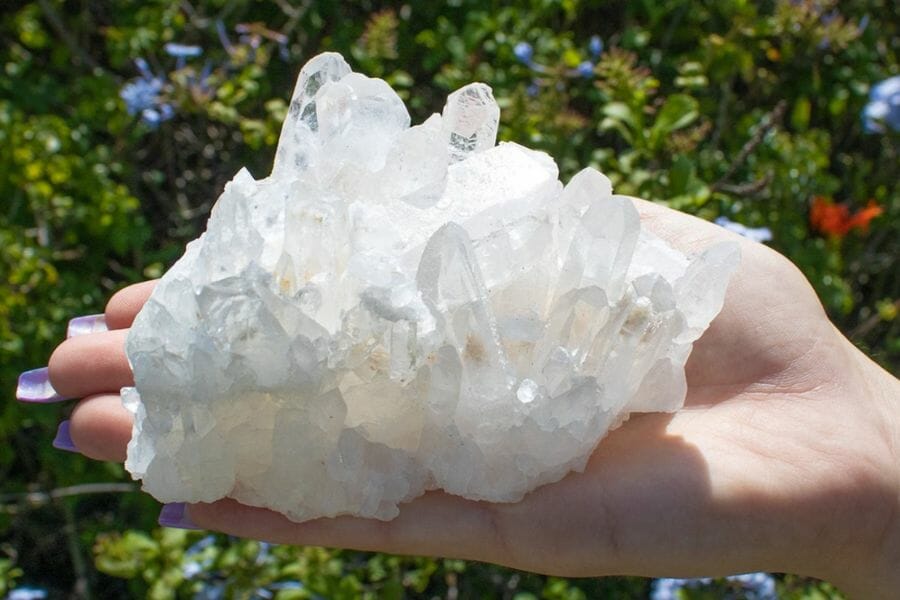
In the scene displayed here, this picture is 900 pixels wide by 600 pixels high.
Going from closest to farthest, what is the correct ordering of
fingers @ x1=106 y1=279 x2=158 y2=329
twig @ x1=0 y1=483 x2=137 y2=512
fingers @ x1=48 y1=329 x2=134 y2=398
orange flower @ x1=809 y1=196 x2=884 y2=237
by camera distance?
fingers @ x1=48 y1=329 x2=134 y2=398, fingers @ x1=106 y1=279 x2=158 y2=329, twig @ x1=0 y1=483 x2=137 y2=512, orange flower @ x1=809 y1=196 x2=884 y2=237

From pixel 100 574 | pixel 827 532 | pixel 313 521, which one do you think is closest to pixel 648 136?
pixel 827 532

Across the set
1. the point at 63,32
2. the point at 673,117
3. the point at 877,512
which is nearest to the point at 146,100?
the point at 63,32

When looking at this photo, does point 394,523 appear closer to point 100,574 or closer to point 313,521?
point 313,521

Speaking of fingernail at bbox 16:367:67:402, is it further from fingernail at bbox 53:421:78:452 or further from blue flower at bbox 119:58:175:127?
blue flower at bbox 119:58:175:127

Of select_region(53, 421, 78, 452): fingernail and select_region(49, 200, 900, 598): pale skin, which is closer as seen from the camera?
select_region(49, 200, 900, 598): pale skin

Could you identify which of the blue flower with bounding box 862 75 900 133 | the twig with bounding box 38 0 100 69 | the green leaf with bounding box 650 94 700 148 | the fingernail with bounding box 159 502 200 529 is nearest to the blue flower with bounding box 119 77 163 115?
the twig with bounding box 38 0 100 69

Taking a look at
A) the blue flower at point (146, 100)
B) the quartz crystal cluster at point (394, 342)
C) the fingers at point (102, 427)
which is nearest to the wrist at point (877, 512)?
the quartz crystal cluster at point (394, 342)

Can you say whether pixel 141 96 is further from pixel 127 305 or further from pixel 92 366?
pixel 92 366

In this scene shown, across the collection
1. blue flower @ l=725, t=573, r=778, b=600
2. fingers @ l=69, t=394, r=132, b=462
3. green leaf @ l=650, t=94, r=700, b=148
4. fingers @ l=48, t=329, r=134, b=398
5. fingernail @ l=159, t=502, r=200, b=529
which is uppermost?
green leaf @ l=650, t=94, r=700, b=148
